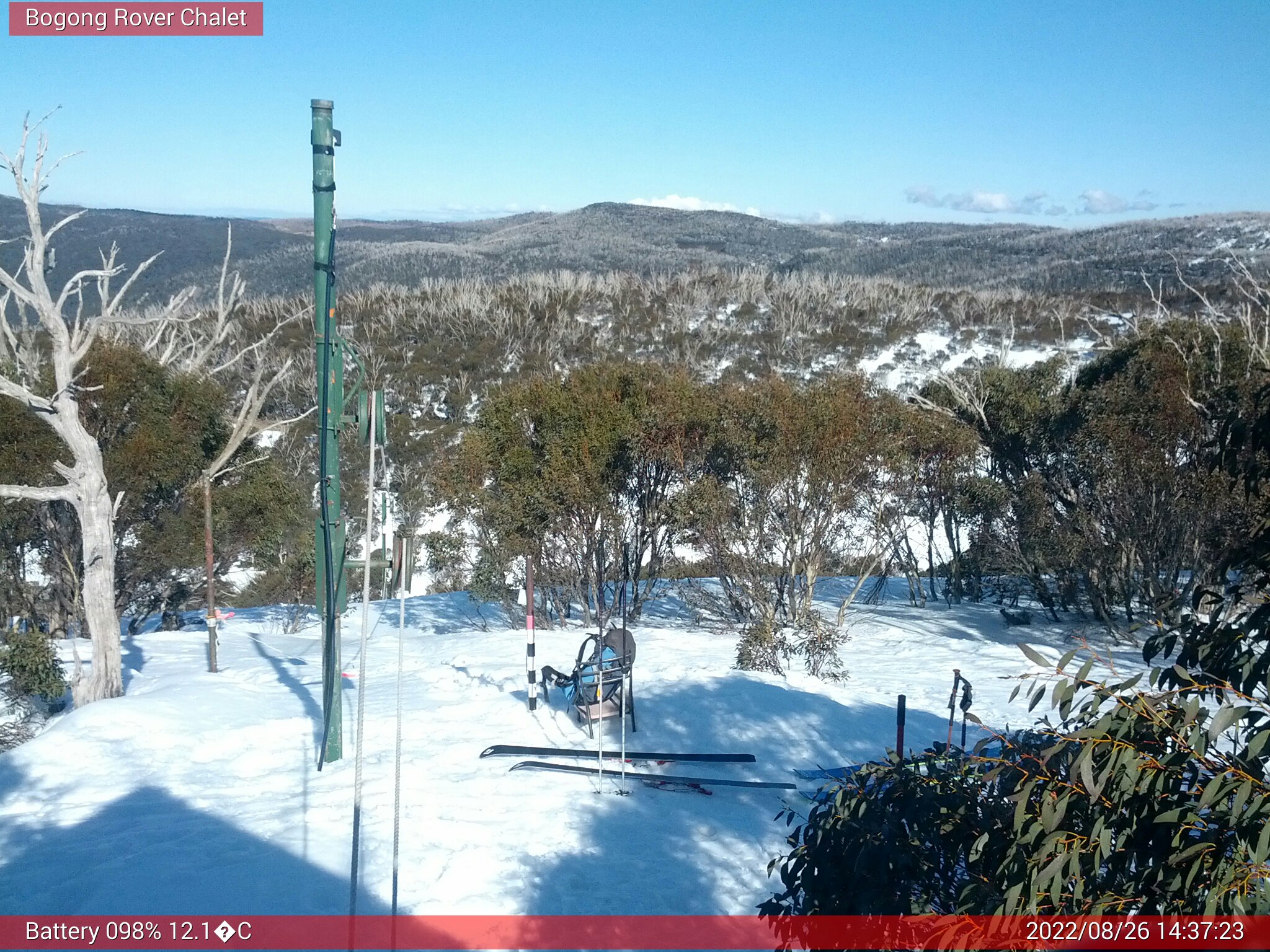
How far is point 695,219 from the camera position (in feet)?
319

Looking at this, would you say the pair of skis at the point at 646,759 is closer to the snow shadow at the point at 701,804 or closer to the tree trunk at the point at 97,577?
the snow shadow at the point at 701,804

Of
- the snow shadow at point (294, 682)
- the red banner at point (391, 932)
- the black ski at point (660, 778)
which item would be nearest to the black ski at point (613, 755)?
the black ski at point (660, 778)

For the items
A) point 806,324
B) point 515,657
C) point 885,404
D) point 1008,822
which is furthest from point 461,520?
point 806,324

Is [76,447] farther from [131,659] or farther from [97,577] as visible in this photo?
[131,659]

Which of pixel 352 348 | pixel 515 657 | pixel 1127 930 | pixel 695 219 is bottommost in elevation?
pixel 515 657

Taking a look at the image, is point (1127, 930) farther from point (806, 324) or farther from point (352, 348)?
point (806, 324)

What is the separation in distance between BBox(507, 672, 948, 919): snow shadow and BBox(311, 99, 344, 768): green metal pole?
1.52 metres

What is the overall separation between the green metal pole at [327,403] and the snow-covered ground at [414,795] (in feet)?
2.74

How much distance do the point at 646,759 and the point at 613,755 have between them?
277 millimetres

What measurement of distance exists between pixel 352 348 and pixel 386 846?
125 inches

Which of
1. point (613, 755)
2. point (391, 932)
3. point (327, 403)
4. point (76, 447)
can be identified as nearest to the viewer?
point (391, 932)

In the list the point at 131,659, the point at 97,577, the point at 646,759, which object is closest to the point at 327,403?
the point at 646,759

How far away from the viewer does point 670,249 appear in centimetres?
7806

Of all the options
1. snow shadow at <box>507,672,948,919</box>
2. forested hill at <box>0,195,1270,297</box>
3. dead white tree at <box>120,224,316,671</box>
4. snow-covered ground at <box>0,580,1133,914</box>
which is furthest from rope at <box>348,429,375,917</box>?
forested hill at <box>0,195,1270,297</box>
